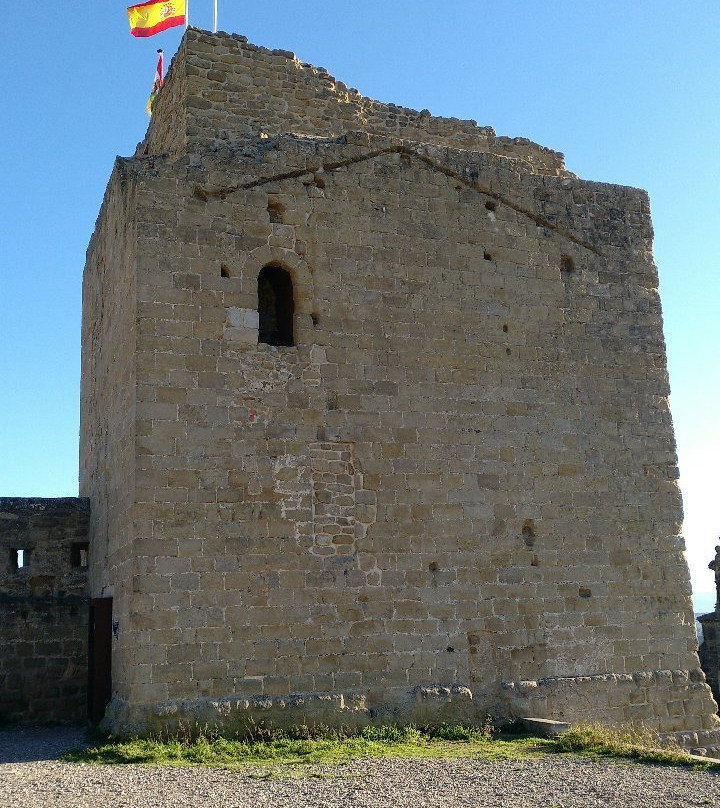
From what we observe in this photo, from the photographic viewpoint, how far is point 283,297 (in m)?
10.2

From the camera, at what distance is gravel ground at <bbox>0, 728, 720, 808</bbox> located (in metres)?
6.54

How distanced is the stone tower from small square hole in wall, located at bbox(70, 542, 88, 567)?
0.57 metres

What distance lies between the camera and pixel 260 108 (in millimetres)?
11180

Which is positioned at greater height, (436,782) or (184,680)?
(184,680)

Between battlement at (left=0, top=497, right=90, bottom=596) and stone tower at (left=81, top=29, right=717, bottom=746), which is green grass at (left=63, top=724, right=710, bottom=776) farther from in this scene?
battlement at (left=0, top=497, right=90, bottom=596)

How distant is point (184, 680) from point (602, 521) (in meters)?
5.23

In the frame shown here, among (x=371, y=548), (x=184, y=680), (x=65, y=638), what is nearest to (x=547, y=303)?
(x=371, y=548)

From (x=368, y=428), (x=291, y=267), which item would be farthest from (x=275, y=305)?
(x=368, y=428)

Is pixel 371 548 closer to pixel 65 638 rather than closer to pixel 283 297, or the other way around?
pixel 283 297

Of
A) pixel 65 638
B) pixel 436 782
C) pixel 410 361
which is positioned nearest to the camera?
pixel 436 782

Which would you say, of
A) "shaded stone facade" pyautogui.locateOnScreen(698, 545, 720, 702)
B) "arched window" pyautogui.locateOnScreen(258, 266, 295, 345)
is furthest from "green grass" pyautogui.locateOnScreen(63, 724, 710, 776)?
"shaded stone facade" pyautogui.locateOnScreen(698, 545, 720, 702)

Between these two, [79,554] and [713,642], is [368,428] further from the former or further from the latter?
[713,642]

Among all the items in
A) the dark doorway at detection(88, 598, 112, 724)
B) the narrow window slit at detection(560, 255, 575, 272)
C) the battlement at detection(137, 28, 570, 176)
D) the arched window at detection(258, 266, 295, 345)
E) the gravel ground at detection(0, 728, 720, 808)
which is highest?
the battlement at detection(137, 28, 570, 176)

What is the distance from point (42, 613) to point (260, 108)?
661 centimetres
